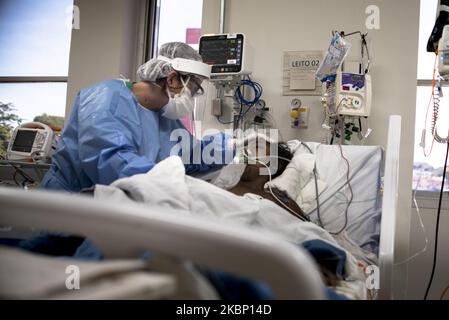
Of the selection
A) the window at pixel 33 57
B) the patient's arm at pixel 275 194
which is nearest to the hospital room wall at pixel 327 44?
the patient's arm at pixel 275 194

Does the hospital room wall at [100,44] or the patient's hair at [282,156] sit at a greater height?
the hospital room wall at [100,44]

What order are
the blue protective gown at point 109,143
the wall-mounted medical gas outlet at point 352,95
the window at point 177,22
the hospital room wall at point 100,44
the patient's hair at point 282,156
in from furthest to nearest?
1. the window at point 177,22
2. the hospital room wall at point 100,44
3. the wall-mounted medical gas outlet at point 352,95
4. the patient's hair at point 282,156
5. the blue protective gown at point 109,143

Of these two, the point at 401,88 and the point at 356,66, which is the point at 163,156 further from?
the point at 401,88

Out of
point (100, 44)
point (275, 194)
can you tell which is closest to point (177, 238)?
point (275, 194)

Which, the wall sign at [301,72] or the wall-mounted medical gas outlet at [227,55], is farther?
the wall sign at [301,72]

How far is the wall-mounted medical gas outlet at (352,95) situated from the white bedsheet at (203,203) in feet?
3.49

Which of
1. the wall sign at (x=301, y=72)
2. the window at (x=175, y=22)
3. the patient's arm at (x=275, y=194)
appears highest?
the window at (x=175, y=22)

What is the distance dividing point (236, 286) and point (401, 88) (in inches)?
86.4

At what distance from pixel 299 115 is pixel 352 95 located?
1.39 ft

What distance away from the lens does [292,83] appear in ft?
8.22

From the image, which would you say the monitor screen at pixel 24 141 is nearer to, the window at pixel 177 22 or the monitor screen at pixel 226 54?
the window at pixel 177 22

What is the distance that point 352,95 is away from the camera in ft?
6.93

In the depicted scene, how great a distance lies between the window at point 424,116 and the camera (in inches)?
95.1

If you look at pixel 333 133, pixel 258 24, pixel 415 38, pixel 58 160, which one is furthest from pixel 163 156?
pixel 415 38
